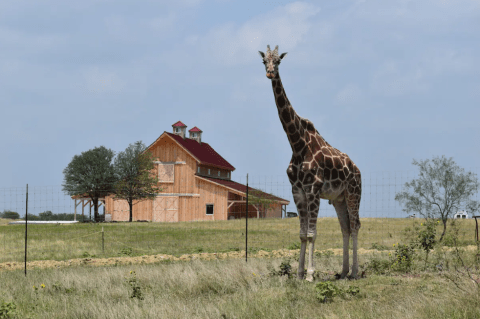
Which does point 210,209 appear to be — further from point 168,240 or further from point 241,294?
point 241,294

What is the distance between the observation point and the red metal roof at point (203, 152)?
47.2 meters

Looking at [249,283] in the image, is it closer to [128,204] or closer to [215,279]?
[215,279]

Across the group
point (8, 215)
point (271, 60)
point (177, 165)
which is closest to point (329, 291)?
point (271, 60)

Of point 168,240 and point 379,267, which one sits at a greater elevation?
point 379,267

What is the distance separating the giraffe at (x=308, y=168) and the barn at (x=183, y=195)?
32.2 m

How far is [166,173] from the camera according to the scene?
4691cm

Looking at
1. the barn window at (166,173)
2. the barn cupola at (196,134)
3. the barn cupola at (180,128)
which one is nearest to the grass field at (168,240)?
the barn window at (166,173)

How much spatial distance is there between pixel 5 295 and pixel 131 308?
3899 millimetres

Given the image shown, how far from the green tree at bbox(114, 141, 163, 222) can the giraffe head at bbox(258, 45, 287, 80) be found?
35.9 metres

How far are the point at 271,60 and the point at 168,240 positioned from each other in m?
17.5

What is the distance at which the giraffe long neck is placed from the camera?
10.4 metres

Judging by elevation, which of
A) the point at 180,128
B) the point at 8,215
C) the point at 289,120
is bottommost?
Answer: the point at 8,215

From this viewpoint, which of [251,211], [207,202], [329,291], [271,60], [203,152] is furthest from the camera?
[203,152]

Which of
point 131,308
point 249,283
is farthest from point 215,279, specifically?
point 131,308
